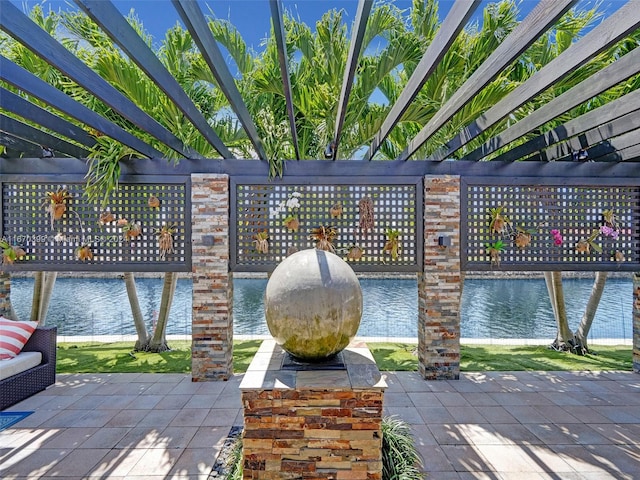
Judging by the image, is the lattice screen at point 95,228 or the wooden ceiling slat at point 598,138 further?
the lattice screen at point 95,228

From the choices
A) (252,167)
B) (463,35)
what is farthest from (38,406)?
(463,35)

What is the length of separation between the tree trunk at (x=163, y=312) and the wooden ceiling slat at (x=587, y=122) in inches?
250

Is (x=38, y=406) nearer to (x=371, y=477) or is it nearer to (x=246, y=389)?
(x=246, y=389)

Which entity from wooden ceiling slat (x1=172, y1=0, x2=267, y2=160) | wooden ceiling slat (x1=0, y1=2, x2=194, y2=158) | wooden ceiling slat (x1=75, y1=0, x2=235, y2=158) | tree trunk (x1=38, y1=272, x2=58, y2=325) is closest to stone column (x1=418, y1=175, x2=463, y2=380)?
wooden ceiling slat (x1=172, y1=0, x2=267, y2=160)

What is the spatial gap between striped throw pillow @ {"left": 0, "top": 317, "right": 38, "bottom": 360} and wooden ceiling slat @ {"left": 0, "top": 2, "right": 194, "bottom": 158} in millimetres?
3425

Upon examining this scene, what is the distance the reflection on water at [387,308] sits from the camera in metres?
10.6

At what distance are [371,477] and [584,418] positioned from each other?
124 inches

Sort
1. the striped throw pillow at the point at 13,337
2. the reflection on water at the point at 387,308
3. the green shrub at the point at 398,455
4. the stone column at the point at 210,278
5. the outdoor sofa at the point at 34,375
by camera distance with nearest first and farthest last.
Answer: the green shrub at the point at 398,455 → the outdoor sofa at the point at 34,375 → the striped throw pillow at the point at 13,337 → the stone column at the point at 210,278 → the reflection on water at the point at 387,308

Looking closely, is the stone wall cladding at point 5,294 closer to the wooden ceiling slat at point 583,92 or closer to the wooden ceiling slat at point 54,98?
the wooden ceiling slat at point 54,98

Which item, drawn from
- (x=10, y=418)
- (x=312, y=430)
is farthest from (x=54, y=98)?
(x=10, y=418)

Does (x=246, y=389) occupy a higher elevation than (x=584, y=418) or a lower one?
higher

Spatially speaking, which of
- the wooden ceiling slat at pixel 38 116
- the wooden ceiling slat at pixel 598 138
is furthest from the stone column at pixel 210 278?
the wooden ceiling slat at pixel 598 138

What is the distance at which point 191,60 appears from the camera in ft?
15.9

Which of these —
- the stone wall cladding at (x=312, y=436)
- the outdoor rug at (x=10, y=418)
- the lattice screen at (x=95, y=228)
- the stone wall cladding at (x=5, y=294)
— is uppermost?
the lattice screen at (x=95, y=228)
